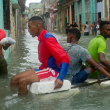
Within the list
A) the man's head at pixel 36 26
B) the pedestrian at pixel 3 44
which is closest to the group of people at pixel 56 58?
the man's head at pixel 36 26

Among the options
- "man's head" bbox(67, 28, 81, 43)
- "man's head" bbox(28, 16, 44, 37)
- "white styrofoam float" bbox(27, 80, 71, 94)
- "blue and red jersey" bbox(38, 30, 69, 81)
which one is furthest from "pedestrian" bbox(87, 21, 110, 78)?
"man's head" bbox(28, 16, 44, 37)

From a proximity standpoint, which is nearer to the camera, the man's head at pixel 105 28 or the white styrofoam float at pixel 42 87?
the white styrofoam float at pixel 42 87

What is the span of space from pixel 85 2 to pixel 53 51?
26334mm

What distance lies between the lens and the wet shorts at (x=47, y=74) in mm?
3590

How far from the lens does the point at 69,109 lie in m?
3.06

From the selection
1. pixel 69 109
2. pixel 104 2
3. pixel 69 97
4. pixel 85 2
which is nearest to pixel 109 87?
pixel 69 97

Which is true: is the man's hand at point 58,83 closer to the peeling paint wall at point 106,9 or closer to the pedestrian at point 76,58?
the pedestrian at point 76,58

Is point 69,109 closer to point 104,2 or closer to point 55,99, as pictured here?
point 55,99

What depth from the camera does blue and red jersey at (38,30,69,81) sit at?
3383mm

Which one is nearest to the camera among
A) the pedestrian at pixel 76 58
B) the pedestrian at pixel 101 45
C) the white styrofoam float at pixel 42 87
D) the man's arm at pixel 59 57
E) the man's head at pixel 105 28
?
the man's arm at pixel 59 57

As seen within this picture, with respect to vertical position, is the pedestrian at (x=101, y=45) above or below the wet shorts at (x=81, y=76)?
above

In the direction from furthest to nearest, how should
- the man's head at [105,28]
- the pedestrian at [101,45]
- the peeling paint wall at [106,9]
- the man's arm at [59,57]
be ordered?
the peeling paint wall at [106,9]
the man's head at [105,28]
the pedestrian at [101,45]
the man's arm at [59,57]

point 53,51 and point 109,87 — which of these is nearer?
point 53,51

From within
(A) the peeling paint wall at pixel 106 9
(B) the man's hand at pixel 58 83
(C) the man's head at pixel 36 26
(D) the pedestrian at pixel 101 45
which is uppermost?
(A) the peeling paint wall at pixel 106 9
